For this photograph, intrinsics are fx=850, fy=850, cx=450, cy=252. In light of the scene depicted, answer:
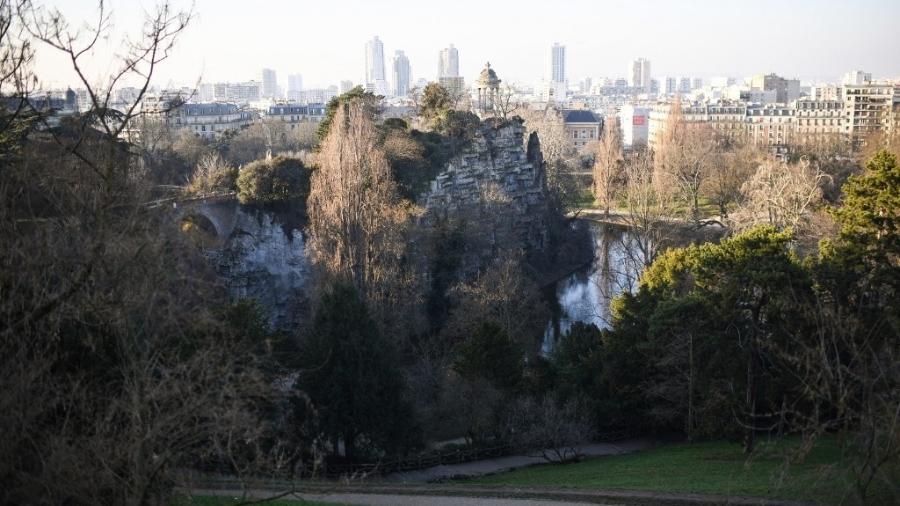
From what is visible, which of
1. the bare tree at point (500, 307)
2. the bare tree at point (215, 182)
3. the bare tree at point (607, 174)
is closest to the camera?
the bare tree at point (500, 307)

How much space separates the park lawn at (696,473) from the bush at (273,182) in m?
15.9

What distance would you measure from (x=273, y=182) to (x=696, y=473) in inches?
762

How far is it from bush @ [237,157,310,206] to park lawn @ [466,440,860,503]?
15.9 meters

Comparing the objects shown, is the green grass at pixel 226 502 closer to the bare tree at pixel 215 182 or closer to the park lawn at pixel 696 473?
the park lawn at pixel 696 473

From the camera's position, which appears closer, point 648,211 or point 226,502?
point 226,502

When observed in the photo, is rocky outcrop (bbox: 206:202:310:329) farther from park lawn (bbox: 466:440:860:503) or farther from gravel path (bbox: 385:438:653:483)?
park lawn (bbox: 466:440:860:503)

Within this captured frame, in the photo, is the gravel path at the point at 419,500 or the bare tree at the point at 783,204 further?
the bare tree at the point at 783,204

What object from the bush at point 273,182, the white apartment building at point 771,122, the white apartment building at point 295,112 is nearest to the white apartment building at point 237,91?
the white apartment building at point 295,112

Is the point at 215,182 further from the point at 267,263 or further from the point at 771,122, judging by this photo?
the point at 771,122

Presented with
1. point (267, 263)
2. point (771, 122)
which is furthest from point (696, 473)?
point (771, 122)

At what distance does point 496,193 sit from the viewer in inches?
1406

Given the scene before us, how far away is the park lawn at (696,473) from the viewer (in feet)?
37.1

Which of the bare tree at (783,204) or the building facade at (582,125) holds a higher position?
the building facade at (582,125)

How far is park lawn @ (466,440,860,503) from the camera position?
11.3 meters
